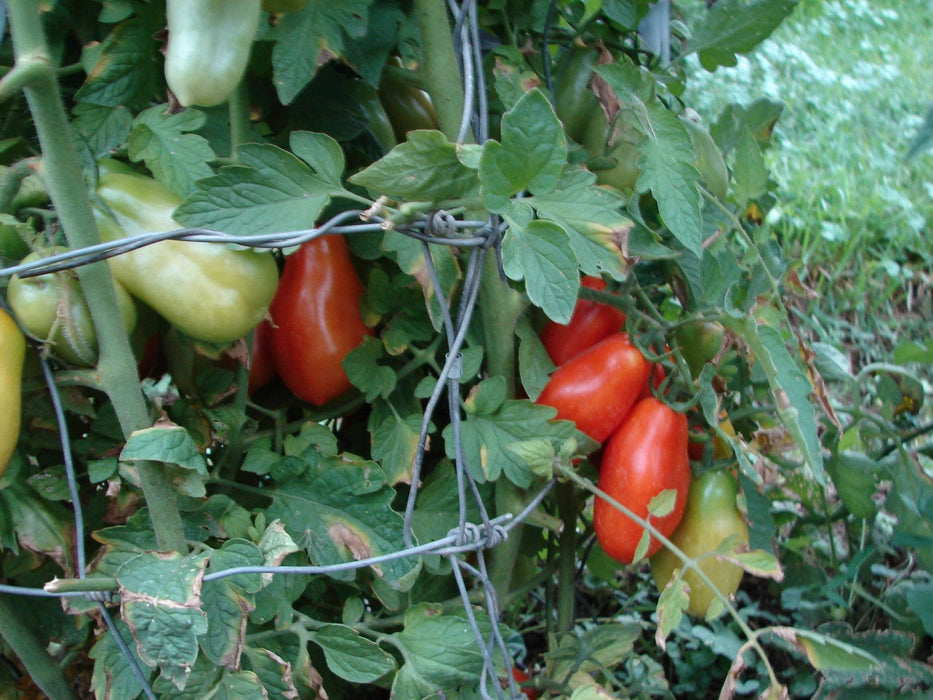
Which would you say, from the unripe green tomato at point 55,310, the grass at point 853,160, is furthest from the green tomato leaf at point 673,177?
the grass at point 853,160

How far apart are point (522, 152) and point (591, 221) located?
11cm

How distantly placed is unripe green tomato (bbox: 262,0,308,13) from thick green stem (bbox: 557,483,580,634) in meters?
0.54

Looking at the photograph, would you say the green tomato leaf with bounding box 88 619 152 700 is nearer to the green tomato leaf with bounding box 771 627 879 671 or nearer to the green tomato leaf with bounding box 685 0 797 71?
the green tomato leaf with bounding box 771 627 879 671

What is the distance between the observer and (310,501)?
2.49 feet

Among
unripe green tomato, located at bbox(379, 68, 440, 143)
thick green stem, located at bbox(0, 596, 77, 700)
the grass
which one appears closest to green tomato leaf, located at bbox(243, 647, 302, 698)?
thick green stem, located at bbox(0, 596, 77, 700)

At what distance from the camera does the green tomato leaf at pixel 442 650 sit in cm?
74

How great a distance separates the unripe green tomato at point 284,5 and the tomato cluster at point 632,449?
37cm

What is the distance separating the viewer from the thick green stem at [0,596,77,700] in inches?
28.9

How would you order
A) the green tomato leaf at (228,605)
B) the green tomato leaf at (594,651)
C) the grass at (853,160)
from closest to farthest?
the green tomato leaf at (228,605)
the green tomato leaf at (594,651)
the grass at (853,160)

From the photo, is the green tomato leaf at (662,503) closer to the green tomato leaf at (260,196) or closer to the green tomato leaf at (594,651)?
the green tomato leaf at (594,651)

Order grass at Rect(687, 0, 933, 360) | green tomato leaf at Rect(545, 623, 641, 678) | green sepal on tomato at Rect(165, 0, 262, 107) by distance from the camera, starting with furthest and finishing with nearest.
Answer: grass at Rect(687, 0, 933, 360) → green tomato leaf at Rect(545, 623, 641, 678) → green sepal on tomato at Rect(165, 0, 262, 107)

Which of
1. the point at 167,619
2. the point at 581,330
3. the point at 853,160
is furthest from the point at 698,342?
the point at 853,160

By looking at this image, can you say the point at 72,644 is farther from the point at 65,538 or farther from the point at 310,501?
the point at 310,501

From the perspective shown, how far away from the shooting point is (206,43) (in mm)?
555
